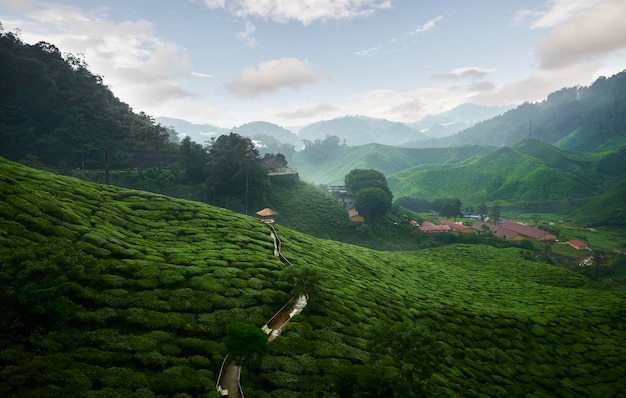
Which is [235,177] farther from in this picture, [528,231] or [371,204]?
[528,231]

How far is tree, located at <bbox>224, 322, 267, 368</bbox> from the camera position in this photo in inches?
666

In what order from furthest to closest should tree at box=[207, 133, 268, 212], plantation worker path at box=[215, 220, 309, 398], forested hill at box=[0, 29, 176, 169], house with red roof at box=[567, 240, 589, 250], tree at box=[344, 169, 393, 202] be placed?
1. tree at box=[344, 169, 393, 202]
2. house with red roof at box=[567, 240, 589, 250]
3. tree at box=[207, 133, 268, 212]
4. forested hill at box=[0, 29, 176, 169]
5. plantation worker path at box=[215, 220, 309, 398]

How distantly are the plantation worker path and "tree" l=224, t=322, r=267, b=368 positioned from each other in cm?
129

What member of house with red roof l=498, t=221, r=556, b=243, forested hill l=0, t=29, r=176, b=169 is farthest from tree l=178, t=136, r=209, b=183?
house with red roof l=498, t=221, r=556, b=243

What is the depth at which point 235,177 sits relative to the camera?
79375 mm

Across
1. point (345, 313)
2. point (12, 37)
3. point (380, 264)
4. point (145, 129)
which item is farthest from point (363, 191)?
point (12, 37)

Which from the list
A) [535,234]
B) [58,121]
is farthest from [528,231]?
[58,121]

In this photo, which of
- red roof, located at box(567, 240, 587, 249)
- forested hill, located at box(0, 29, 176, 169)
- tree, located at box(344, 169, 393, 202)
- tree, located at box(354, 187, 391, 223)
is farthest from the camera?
tree, located at box(344, 169, 393, 202)

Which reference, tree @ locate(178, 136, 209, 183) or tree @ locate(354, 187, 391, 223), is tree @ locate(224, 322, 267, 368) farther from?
tree @ locate(354, 187, 391, 223)

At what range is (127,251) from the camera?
2714cm

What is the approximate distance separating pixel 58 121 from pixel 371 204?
85.3m

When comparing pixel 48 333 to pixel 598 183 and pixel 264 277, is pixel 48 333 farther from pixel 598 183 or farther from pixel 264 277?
pixel 598 183

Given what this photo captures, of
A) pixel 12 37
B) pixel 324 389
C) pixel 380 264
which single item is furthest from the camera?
pixel 12 37

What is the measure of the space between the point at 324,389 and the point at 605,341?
42.9 m
